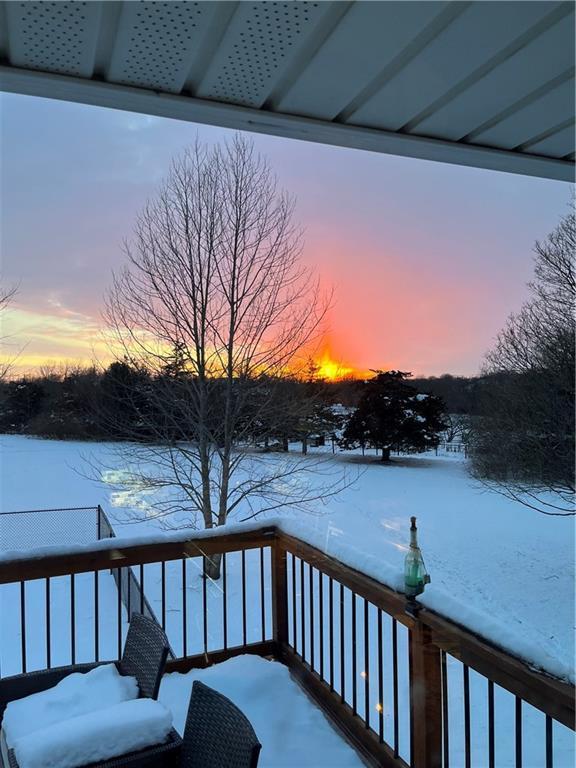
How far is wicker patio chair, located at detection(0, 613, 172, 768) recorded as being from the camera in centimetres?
164

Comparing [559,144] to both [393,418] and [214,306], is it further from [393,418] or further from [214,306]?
[393,418]

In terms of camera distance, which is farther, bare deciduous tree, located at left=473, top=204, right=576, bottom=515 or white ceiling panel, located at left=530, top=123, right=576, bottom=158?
bare deciduous tree, located at left=473, top=204, right=576, bottom=515

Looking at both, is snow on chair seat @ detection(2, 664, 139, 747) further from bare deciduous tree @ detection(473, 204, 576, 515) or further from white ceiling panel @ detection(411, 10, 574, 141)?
bare deciduous tree @ detection(473, 204, 576, 515)

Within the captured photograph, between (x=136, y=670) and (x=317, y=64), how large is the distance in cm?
191

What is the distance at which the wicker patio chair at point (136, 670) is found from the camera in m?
1.64

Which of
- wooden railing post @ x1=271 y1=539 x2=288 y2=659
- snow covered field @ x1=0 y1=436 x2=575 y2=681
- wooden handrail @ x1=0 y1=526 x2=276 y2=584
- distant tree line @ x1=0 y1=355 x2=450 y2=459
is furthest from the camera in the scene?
distant tree line @ x1=0 y1=355 x2=450 y2=459

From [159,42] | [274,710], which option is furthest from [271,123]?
[274,710]

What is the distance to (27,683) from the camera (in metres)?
1.71

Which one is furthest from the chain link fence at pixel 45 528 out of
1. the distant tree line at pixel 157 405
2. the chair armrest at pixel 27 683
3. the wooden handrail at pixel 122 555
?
the chair armrest at pixel 27 683

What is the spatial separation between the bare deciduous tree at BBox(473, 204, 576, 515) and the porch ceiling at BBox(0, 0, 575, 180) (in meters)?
8.68

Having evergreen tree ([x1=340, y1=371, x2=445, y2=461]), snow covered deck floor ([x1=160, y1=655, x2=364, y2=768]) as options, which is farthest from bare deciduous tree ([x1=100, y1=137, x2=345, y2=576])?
evergreen tree ([x1=340, y1=371, x2=445, y2=461])

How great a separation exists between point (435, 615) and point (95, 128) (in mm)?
5414

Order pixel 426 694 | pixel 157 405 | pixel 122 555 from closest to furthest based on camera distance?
pixel 426 694 → pixel 122 555 → pixel 157 405

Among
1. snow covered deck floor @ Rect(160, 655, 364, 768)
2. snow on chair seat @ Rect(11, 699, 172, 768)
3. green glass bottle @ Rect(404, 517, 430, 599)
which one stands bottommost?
snow covered deck floor @ Rect(160, 655, 364, 768)
